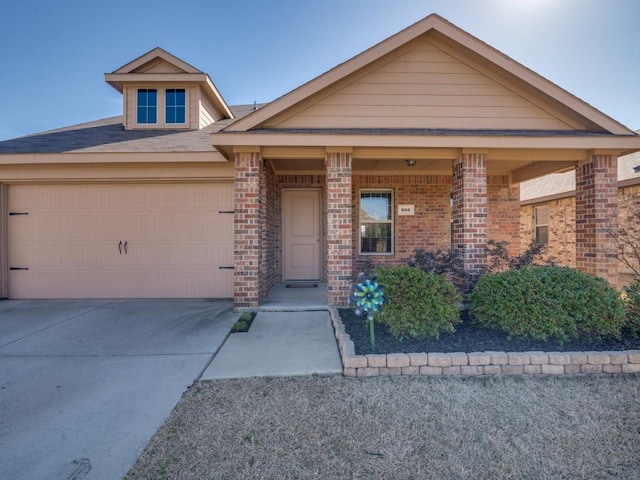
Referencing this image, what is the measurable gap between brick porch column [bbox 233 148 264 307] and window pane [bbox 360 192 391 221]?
321 cm

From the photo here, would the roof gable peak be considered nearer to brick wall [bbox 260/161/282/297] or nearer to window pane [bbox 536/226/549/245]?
brick wall [bbox 260/161/282/297]

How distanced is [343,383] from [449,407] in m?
0.90

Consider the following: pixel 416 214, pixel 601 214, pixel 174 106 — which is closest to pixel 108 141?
pixel 174 106

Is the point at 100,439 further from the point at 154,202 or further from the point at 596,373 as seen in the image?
the point at 154,202

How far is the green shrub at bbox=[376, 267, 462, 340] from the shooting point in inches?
136

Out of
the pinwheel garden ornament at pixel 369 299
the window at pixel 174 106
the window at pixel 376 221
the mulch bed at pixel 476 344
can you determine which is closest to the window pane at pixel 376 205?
the window at pixel 376 221

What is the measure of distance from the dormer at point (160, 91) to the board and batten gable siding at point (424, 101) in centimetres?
354

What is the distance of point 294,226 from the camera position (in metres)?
7.34

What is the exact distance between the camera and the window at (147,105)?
286 inches

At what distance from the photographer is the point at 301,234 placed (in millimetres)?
7336

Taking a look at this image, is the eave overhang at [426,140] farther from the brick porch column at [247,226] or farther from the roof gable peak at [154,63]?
the roof gable peak at [154,63]

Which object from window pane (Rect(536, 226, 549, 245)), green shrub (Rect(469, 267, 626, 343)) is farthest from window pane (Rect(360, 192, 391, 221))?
window pane (Rect(536, 226, 549, 245))

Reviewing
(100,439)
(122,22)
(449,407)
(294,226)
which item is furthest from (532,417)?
(122,22)

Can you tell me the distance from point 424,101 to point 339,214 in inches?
98.3
